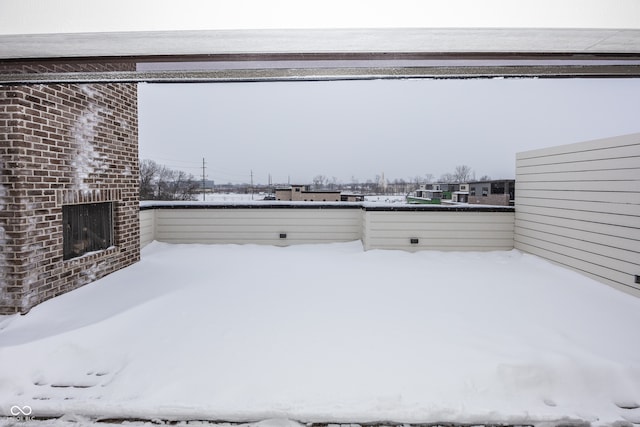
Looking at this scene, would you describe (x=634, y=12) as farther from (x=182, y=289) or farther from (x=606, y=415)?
(x=182, y=289)

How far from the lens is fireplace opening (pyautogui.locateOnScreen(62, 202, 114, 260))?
12.6 ft

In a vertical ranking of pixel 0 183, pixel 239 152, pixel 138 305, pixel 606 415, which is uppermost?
pixel 239 152

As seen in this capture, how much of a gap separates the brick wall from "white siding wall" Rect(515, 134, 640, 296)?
7.36 meters

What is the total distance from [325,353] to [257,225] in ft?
16.4

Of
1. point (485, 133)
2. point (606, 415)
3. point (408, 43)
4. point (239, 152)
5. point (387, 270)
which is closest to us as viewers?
point (408, 43)

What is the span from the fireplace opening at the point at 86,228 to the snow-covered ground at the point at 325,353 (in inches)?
22.7

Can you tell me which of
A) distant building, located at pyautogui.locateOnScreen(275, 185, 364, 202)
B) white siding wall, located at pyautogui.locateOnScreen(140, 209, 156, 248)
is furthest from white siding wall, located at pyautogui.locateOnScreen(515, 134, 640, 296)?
distant building, located at pyautogui.locateOnScreen(275, 185, 364, 202)

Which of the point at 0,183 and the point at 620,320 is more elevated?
the point at 0,183

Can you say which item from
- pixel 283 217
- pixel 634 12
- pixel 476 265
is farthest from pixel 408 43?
pixel 283 217

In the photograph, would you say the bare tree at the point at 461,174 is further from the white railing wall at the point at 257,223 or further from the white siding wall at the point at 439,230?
the white railing wall at the point at 257,223

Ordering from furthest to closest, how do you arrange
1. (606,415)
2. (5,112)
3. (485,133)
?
(485,133) → (5,112) → (606,415)

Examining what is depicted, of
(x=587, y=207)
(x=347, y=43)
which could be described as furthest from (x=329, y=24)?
(x=587, y=207)

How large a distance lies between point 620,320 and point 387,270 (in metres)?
2.84

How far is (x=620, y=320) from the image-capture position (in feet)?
10.7
